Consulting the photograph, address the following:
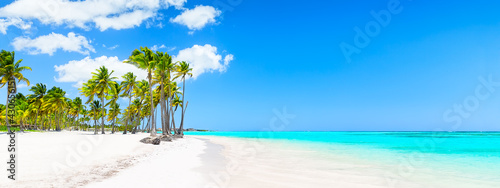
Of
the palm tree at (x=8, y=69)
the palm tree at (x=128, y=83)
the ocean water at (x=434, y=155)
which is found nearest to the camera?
the ocean water at (x=434, y=155)

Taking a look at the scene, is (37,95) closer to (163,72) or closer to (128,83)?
(128,83)

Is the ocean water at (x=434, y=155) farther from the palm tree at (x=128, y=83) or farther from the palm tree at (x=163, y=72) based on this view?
the palm tree at (x=128, y=83)

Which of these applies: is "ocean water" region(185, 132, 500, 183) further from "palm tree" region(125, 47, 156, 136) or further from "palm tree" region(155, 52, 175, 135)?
"palm tree" region(125, 47, 156, 136)

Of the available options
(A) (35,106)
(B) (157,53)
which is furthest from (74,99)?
(B) (157,53)

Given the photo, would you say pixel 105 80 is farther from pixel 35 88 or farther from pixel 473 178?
pixel 473 178

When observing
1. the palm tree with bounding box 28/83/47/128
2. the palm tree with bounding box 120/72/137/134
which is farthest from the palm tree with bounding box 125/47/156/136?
the palm tree with bounding box 28/83/47/128

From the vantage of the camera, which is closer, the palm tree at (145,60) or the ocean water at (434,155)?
the ocean water at (434,155)

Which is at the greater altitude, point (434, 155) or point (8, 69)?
point (8, 69)

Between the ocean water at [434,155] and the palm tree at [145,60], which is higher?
the palm tree at [145,60]

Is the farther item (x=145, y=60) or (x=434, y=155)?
(x=145, y=60)

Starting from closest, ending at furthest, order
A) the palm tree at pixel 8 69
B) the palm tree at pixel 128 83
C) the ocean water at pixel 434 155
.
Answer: the ocean water at pixel 434 155 < the palm tree at pixel 8 69 < the palm tree at pixel 128 83

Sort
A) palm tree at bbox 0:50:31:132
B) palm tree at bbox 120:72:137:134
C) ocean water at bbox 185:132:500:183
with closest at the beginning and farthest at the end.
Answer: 1. ocean water at bbox 185:132:500:183
2. palm tree at bbox 0:50:31:132
3. palm tree at bbox 120:72:137:134

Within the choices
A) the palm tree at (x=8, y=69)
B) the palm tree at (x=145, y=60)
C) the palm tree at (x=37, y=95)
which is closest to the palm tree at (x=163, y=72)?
the palm tree at (x=145, y=60)

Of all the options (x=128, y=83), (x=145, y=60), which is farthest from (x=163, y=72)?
(x=128, y=83)
